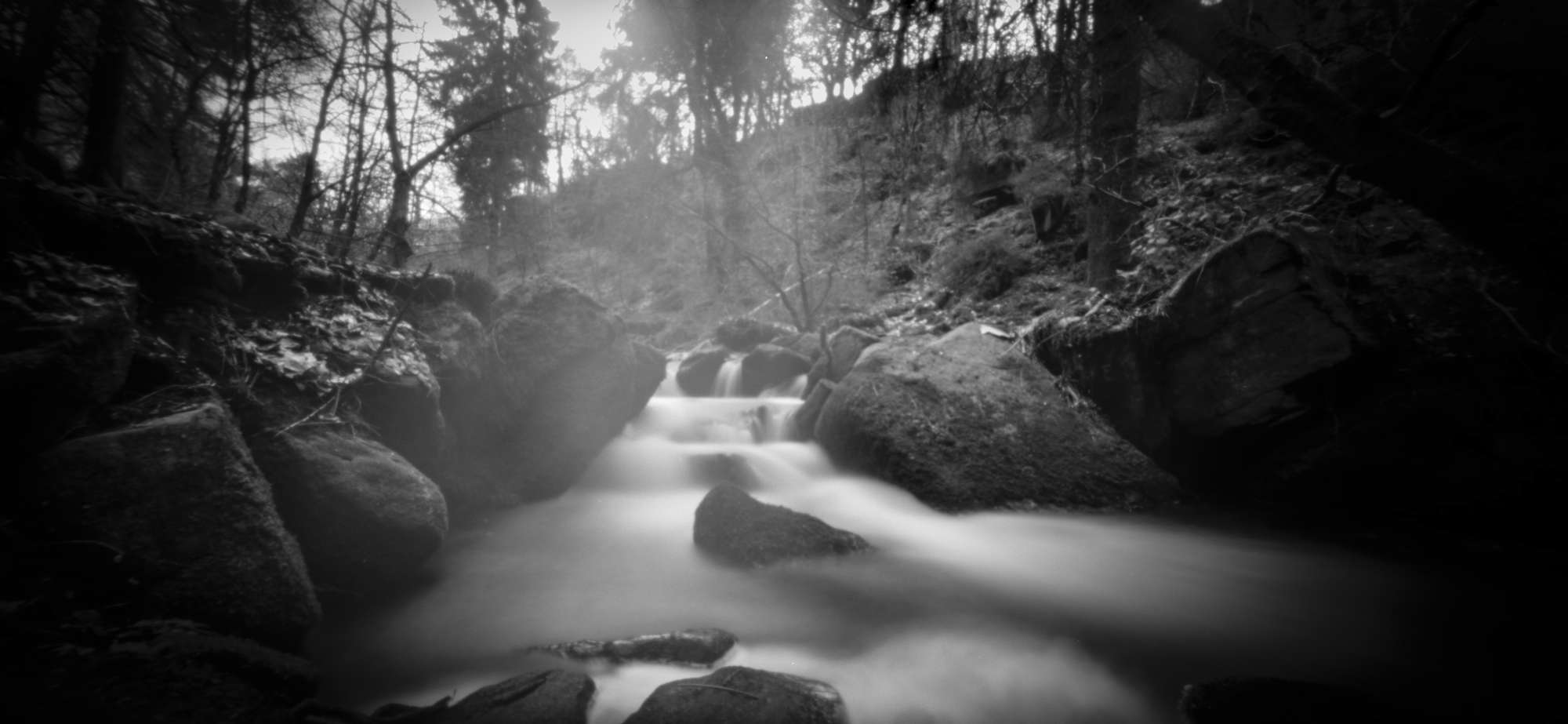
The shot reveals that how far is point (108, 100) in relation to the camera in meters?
4.38

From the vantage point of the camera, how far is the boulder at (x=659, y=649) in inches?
114

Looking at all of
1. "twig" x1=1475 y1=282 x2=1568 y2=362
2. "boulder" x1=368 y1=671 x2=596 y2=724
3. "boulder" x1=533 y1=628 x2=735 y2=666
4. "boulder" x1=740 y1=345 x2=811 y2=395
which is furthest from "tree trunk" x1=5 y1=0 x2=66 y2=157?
"twig" x1=1475 y1=282 x2=1568 y2=362

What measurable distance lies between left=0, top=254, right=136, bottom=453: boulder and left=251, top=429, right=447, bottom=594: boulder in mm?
815

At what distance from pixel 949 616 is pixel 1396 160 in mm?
3711

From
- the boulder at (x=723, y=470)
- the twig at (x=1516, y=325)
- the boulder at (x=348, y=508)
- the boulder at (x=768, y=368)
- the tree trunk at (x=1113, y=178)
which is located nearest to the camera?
the boulder at (x=348, y=508)

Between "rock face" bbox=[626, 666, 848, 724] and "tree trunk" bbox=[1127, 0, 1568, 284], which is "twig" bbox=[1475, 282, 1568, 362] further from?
"rock face" bbox=[626, 666, 848, 724]

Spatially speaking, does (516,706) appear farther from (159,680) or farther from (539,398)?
(539,398)

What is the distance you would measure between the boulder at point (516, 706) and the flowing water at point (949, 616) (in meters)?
0.17

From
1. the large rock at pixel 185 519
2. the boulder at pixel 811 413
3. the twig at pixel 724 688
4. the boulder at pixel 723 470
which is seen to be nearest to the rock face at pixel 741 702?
the twig at pixel 724 688

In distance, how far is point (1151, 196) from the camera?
7.25 meters

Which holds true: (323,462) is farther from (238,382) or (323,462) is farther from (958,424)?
(958,424)

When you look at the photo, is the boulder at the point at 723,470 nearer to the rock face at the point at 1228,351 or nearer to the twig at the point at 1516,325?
the rock face at the point at 1228,351

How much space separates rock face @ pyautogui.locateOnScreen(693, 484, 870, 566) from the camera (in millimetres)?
4172

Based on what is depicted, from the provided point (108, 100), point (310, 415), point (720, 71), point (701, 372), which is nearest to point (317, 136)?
point (108, 100)
